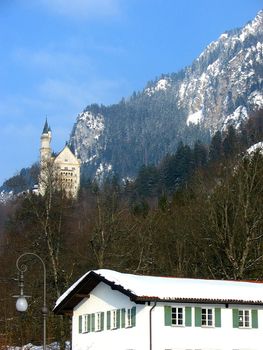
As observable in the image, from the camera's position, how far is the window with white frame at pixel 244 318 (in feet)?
136

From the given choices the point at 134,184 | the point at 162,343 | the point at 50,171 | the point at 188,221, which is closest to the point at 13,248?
the point at 50,171

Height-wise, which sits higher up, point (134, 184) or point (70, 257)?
point (134, 184)

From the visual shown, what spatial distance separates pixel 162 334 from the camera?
39406 mm

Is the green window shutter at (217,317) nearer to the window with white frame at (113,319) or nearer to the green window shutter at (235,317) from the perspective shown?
the green window shutter at (235,317)

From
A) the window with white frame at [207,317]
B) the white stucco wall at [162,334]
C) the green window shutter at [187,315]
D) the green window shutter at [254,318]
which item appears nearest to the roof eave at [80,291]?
the white stucco wall at [162,334]

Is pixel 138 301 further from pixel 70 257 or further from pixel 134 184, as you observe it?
pixel 134 184

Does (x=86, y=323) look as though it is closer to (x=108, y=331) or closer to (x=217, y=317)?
(x=108, y=331)

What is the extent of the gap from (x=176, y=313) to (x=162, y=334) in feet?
4.11

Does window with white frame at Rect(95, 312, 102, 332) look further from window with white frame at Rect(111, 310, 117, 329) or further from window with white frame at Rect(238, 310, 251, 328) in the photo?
window with white frame at Rect(238, 310, 251, 328)

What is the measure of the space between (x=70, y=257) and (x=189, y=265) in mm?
11766

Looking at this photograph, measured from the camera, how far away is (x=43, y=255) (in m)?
54.1

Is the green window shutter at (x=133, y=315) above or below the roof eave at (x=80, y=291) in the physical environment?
below

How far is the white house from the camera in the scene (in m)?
39.0

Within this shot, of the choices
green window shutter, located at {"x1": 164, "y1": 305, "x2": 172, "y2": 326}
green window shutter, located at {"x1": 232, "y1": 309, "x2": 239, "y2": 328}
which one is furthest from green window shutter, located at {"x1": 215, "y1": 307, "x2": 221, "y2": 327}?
green window shutter, located at {"x1": 164, "y1": 305, "x2": 172, "y2": 326}
